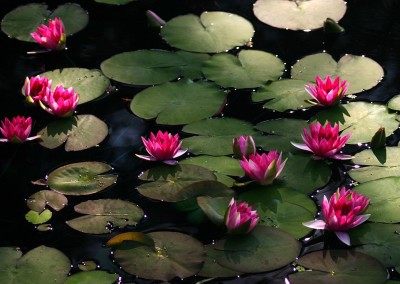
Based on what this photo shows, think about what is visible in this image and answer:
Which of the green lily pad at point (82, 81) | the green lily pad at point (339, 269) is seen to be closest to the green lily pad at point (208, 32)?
the green lily pad at point (82, 81)

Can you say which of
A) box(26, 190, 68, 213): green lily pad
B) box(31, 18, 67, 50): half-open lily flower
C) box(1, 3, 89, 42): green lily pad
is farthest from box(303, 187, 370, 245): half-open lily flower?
box(1, 3, 89, 42): green lily pad

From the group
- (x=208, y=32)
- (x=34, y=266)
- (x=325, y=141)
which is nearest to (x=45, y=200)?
(x=34, y=266)

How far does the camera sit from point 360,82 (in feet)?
9.92

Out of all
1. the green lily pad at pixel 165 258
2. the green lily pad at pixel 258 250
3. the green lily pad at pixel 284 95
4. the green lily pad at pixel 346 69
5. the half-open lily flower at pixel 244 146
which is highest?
the half-open lily flower at pixel 244 146

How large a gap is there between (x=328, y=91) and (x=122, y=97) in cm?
92

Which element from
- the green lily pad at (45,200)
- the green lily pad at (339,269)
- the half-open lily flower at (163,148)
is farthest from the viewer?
the half-open lily flower at (163,148)

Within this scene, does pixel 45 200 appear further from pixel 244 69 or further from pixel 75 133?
pixel 244 69

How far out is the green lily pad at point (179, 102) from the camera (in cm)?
286

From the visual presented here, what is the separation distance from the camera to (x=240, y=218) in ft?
7.32

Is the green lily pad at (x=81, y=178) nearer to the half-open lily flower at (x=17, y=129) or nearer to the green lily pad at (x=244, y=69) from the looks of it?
the half-open lily flower at (x=17, y=129)

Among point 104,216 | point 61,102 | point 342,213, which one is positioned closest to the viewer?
point 342,213

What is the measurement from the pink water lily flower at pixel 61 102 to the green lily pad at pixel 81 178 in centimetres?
34

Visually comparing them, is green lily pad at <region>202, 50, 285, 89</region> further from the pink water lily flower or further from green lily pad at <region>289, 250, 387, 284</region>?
green lily pad at <region>289, 250, 387, 284</region>

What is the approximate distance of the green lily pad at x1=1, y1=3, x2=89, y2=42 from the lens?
355 cm
